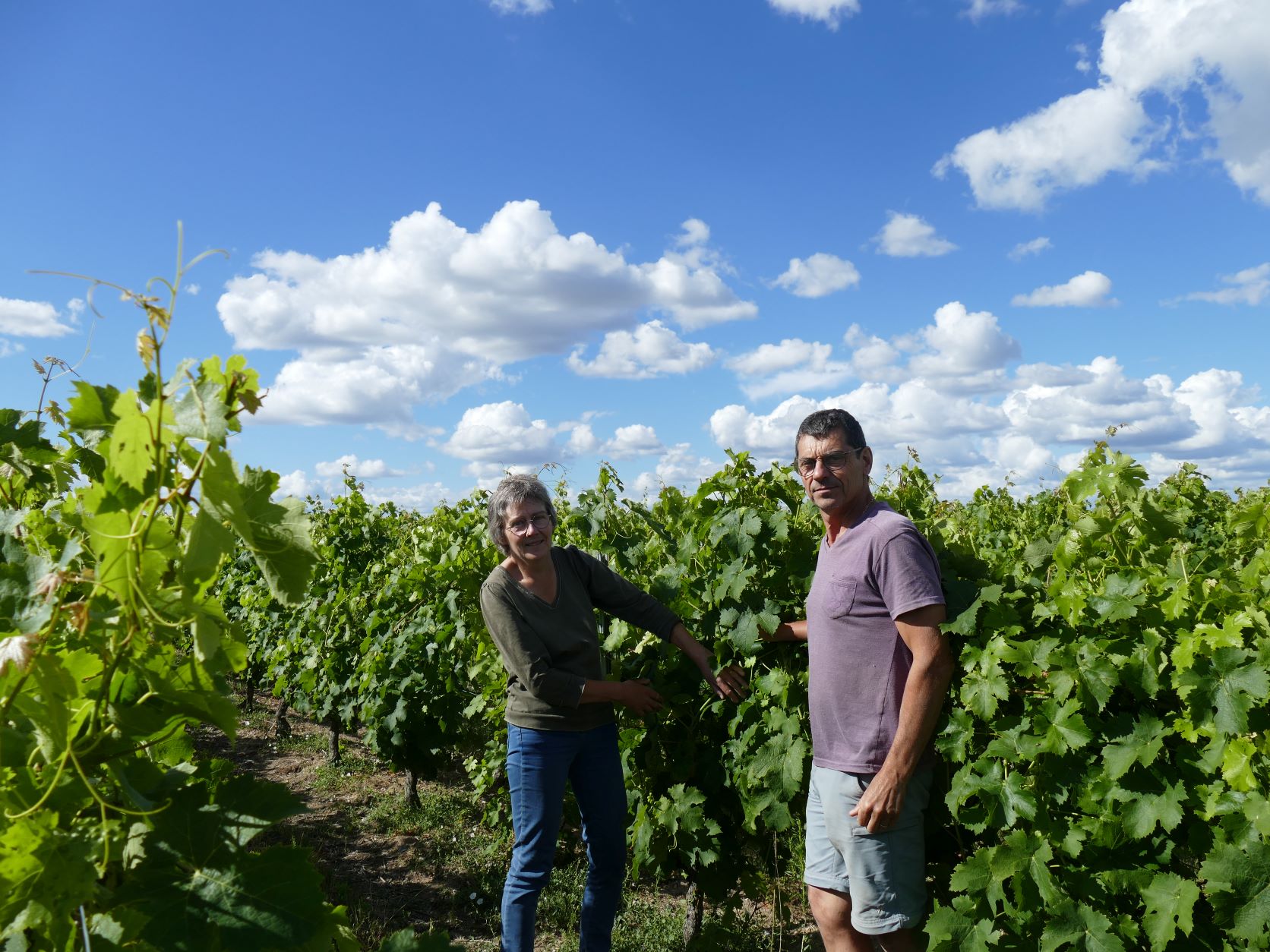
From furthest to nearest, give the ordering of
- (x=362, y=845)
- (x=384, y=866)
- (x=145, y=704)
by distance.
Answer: (x=362, y=845) < (x=384, y=866) < (x=145, y=704)

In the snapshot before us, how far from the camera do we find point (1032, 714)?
263 cm

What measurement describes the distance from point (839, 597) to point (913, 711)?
38cm

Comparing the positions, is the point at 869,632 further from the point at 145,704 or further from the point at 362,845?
the point at 362,845

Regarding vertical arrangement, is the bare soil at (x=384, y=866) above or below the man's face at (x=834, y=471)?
below

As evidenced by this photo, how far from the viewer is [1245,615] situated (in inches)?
87.1

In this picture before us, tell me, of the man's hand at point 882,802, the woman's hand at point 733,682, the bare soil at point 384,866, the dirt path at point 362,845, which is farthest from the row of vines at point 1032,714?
the dirt path at point 362,845

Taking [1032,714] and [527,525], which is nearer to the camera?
[1032,714]

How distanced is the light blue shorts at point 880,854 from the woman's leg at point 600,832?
3.08 feet

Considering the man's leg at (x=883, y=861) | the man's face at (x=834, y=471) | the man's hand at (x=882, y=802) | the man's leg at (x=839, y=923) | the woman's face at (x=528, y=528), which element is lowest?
the man's leg at (x=839, y=923)

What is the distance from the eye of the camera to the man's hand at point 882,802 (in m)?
2.61

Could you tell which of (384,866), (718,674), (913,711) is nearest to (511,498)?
(718,674)

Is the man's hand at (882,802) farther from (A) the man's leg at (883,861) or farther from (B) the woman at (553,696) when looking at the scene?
(B) the woman at (553,696)

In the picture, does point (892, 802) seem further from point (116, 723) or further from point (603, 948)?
point (116, 723)

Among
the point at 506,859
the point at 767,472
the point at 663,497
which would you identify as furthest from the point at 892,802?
the point at 506,859
